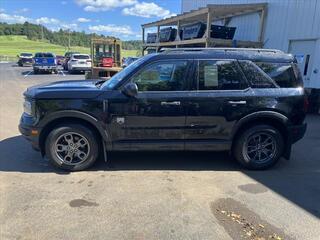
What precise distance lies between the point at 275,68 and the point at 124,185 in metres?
3.07

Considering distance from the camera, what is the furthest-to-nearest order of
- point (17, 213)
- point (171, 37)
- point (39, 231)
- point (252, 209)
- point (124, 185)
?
point (171, 37)
point (124, 185)
point (252, 209)
point (17, 213)
point (39, 231)

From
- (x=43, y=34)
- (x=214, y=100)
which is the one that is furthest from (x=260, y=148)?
(x=43, y=34)

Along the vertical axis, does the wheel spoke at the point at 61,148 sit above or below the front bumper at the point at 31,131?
below

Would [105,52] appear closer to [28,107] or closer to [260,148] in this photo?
[28,107]

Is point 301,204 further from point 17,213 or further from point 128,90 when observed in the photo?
point 17,213

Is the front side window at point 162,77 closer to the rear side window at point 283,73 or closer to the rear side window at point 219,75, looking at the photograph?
the rear side window at point 219,75

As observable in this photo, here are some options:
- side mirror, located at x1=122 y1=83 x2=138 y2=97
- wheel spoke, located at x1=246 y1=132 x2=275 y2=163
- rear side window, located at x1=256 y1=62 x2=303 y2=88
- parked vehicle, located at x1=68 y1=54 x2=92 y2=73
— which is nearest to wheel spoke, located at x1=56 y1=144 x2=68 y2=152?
side mirror, located at x1=122 y1=83 x2=138 y2=97

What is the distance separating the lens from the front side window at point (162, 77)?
498 centimetres

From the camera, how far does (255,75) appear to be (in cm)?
517

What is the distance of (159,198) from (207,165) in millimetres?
1579

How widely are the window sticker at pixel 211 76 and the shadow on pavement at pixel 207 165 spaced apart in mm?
1417

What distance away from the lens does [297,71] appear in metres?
5.32

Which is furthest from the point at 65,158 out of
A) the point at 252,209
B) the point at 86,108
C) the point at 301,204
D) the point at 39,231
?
the point at 301,204

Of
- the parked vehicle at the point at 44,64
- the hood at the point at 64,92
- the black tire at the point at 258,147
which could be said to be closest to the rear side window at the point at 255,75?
the black tire at the point at 258,147
